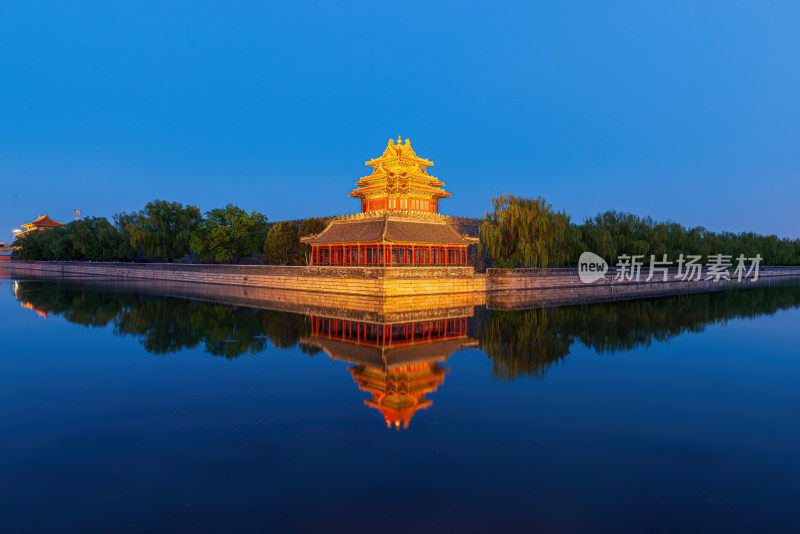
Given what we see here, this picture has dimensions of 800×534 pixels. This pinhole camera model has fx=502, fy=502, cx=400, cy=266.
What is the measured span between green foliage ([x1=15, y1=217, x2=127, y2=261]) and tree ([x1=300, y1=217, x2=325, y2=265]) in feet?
70.1

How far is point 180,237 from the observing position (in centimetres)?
4019

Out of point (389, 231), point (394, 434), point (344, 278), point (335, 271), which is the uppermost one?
point (389, 231)

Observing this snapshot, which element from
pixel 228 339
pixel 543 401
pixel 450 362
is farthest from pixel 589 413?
pixel 228 339

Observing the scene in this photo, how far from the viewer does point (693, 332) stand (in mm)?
15531

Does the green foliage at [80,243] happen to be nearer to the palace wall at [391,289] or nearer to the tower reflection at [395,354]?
the palace wall at [391,289]

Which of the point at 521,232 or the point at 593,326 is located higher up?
the point at 521,232

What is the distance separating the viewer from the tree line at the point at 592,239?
99.1ft

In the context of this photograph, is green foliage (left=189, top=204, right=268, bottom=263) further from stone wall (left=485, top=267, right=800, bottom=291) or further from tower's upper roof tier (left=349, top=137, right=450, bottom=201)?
stone wall (left=485, top=267, right=800, bottom=291)

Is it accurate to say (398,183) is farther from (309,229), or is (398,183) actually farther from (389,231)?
(309,229)

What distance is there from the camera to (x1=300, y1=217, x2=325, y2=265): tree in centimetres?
3384

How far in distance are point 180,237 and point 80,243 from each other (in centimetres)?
1462

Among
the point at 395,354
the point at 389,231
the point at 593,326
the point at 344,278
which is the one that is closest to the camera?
the point at 395,354

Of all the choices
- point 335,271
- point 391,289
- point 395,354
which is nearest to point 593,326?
point 395,354

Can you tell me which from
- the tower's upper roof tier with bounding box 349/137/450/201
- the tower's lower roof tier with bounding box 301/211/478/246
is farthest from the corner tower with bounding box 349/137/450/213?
the tower's lower roof tier with bounding box 301/211/478/246
